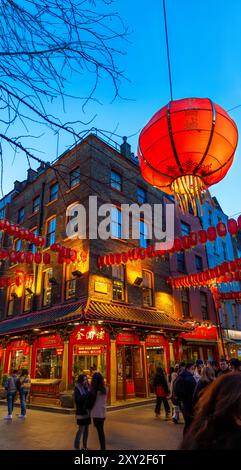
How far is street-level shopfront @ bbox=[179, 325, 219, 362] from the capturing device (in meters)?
18.8

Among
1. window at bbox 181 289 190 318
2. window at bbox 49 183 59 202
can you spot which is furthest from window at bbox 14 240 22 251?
window at bbox 181 289 190 318

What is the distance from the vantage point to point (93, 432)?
8336mm

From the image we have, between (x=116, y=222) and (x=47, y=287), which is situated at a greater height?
(x=116, y=222)

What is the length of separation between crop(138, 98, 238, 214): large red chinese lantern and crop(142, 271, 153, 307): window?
13498mm

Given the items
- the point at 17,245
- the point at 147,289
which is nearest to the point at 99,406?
the point at 147,289

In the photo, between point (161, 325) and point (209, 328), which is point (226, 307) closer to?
point (209, 328)

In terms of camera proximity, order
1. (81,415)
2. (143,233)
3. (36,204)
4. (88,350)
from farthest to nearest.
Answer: (36,204)
(143,233)
(88,350)
(81,415)

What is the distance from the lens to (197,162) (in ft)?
14.4

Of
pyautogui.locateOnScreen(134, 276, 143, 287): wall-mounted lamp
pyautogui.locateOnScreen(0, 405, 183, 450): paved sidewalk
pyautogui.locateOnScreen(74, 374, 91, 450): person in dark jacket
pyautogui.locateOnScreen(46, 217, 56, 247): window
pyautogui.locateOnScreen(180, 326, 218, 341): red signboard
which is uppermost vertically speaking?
pyautogui.locateOnScreen(46, 217, 56, 247): window

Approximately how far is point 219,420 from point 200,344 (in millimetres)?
20249

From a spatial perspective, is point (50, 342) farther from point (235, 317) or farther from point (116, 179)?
point (235, 317)

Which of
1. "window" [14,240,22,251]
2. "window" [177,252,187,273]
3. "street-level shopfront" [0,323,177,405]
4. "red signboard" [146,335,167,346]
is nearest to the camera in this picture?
"street-level shopfront" [0,323,177,405]

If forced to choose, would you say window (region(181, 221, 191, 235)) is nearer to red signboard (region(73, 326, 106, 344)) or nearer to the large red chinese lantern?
red signboard (region(73, 326, 106, 344))

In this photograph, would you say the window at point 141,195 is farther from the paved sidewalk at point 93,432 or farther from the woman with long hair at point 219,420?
the woman with long hair at point 219,420
